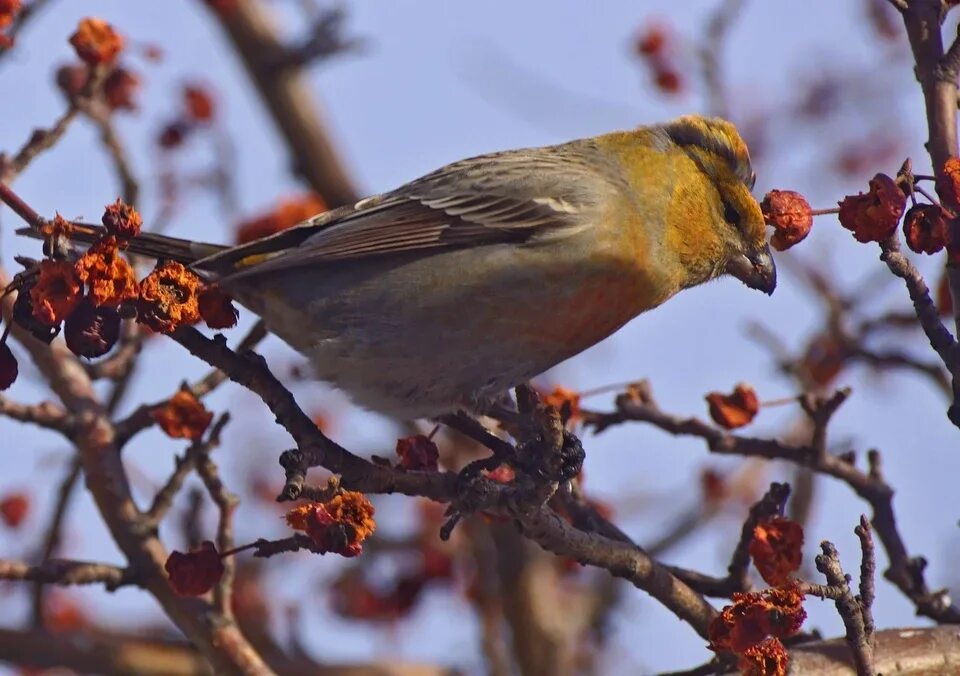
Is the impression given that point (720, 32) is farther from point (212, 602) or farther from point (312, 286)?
point (212, 602)

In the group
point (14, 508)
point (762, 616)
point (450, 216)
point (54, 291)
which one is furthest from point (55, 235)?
point (14, 508)

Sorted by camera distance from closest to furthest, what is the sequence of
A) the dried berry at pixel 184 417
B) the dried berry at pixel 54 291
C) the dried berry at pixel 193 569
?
the dried berry at pixel 54 291, the dried berry at pixel 193 569, the dried berry at pixel 184 417

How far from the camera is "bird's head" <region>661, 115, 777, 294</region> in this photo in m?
4.21

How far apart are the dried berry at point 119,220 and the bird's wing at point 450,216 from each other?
1.11 m

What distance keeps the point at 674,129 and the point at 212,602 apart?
2.24 meters

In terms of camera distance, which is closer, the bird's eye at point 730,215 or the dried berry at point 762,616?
the dried berry at point 762,616

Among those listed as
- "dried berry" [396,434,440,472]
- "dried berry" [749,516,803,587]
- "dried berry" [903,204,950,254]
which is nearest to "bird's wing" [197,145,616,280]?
"dried berry" [396,434,440,472]

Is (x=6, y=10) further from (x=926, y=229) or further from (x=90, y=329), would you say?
(x=926, y=229)

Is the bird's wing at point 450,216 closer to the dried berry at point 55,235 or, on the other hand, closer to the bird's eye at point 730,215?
the bird's eye at point 730,215

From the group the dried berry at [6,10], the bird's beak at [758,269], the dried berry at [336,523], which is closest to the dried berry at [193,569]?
the dried berry at [336,523]

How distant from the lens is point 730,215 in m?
4.26

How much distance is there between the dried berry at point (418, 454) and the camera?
3.25 m

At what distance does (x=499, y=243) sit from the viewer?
405cm

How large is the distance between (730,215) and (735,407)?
33.9 inches
